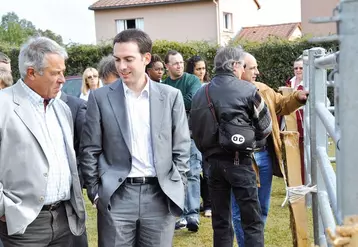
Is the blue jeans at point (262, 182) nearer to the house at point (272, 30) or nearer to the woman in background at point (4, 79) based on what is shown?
the woman in background at point (4, 79)

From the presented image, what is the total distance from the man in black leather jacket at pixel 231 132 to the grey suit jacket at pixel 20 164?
169 centimetres

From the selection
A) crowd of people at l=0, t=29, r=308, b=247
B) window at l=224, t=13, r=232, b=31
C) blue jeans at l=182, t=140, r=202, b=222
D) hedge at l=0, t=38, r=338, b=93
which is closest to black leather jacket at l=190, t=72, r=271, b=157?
crowd of people at l=0, t=29, r=308, b=247

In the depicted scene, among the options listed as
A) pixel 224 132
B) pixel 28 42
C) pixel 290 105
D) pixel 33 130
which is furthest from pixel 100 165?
pixel 290 105

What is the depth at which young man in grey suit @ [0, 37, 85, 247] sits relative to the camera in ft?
8.99

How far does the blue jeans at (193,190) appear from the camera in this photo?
5.54 m

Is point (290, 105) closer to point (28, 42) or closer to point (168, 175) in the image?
point (168, 175)

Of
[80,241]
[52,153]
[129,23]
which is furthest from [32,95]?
[129,23]

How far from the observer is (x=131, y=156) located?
3.06 meters

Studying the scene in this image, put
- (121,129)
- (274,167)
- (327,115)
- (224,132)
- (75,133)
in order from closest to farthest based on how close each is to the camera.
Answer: (327,115), (121,129), (75,133), (224,132), (274,167)

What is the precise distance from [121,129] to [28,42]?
75cm

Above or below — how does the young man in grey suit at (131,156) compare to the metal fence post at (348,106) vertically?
below

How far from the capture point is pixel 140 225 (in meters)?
3.14

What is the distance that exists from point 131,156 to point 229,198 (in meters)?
1.58

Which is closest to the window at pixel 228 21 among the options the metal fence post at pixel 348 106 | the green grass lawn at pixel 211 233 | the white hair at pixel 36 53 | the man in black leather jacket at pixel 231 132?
the green grass lawn at pixel 211 233
